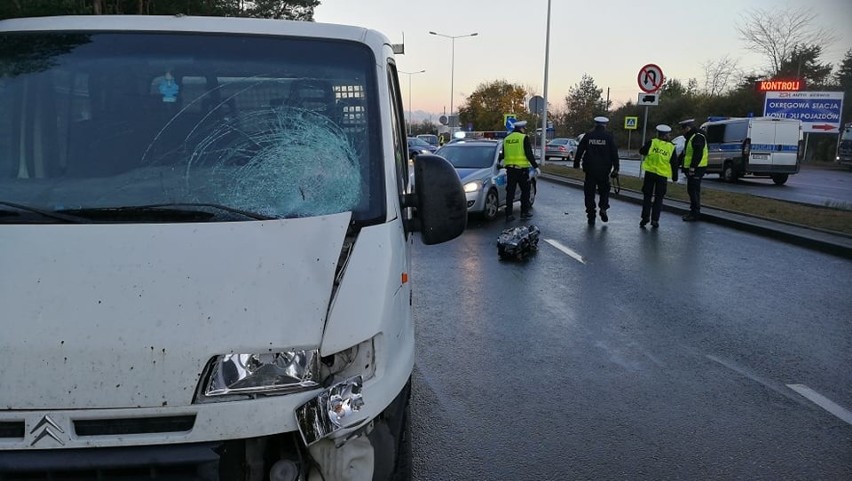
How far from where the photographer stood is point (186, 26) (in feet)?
9.80

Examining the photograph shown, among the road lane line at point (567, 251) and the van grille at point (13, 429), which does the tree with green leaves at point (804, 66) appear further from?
the van grille at point (13, 429)

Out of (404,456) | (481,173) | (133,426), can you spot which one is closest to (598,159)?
(481,173)

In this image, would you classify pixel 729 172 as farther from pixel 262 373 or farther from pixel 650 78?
pixel 262 373

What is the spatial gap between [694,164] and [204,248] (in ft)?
39.0

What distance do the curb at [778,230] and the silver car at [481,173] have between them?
11.8 feet

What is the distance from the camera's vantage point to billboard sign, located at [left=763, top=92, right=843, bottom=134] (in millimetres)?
37969

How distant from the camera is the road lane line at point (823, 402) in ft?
13.4

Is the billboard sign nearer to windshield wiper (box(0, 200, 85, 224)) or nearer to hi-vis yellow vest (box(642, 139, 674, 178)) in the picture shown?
hi-vis yellow vest (box(642, 139, 674, 178))

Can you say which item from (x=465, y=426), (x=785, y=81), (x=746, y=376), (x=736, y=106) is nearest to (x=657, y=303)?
(x=746, y=376)

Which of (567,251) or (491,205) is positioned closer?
(567,251)

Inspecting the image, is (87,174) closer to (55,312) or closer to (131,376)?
(55,312)

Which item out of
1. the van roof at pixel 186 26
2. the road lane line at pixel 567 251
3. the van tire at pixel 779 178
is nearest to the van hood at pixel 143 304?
the van roof at pixel 186 26

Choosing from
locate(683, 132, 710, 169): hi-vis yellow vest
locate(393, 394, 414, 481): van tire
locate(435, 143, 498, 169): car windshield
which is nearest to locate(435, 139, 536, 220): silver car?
locate(435, 143, 498, 169): car windshield

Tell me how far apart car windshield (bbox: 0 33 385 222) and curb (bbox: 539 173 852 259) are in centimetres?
894
